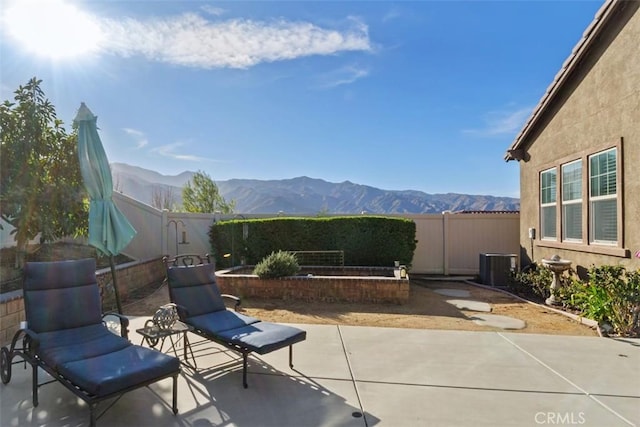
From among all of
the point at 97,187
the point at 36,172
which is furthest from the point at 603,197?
the point at 36,172

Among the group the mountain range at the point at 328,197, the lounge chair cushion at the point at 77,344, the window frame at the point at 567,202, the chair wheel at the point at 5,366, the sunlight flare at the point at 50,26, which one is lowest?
the chair wheel at the point at 5,366

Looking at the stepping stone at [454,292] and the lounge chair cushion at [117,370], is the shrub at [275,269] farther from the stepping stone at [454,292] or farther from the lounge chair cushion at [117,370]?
the lounge chair cushion at [117,370]

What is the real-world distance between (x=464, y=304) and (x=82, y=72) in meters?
9.12

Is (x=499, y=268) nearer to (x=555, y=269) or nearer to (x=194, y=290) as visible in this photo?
(x=555, y=269)

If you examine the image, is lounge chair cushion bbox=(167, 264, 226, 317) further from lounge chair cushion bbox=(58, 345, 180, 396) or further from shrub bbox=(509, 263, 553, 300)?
shrub bbox=(509, 263, 553, 300)

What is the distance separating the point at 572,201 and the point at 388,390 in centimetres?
723

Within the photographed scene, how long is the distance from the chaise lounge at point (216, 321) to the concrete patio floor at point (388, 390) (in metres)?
0.37

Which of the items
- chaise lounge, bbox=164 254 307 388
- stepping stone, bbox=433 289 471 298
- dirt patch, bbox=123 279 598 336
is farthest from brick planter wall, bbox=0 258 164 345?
stepping stone, bbox=433 289 471 298

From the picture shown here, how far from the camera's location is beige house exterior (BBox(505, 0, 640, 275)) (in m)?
6.32

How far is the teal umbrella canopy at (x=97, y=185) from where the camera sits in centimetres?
469

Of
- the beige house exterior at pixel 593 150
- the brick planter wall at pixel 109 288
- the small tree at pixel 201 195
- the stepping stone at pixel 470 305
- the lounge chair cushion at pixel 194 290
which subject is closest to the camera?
the lounge chair cushion at pixel 194 290

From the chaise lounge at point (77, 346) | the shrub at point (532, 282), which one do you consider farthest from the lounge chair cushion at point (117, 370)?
the shrub at point (532, 282)

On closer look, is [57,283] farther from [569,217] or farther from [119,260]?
[569,217]

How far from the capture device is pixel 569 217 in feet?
27.6
